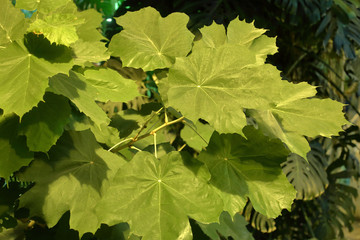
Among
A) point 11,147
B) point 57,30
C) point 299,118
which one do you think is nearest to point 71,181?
point 11,147

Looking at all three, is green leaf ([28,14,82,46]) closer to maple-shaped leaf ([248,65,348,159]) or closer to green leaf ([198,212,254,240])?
maple-shaped leaf ([248,65,348,159])

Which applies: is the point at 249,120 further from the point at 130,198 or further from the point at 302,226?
the point at 130,198

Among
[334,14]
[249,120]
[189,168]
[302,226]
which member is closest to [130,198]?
[189,168]

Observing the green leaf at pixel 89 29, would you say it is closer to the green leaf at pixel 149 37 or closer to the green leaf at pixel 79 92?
the green leaf at pixel 149 37

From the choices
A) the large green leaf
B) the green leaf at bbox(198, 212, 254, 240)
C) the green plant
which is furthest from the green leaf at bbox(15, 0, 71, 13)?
the large green leaf

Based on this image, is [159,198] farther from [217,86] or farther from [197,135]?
[197,135]
